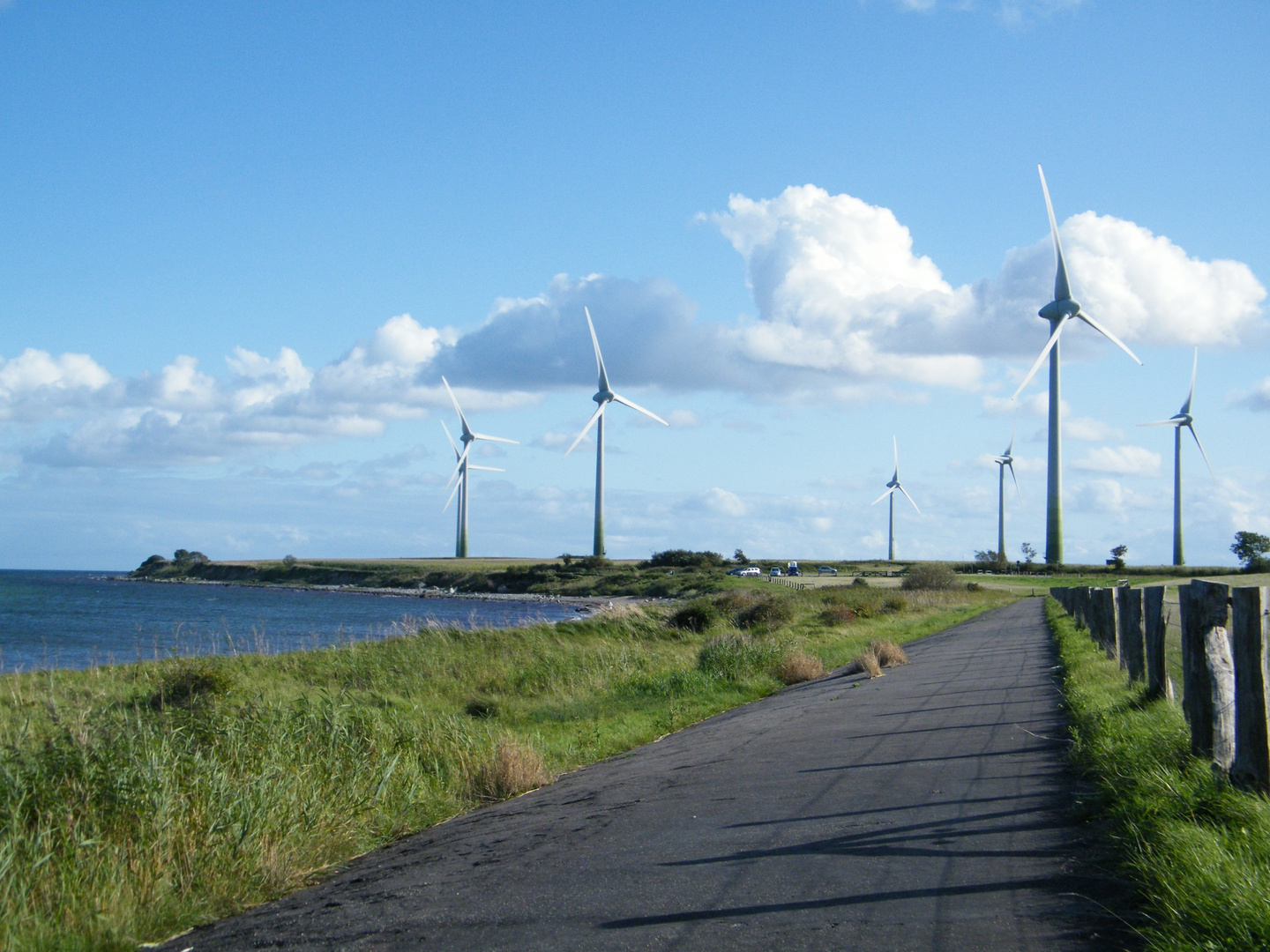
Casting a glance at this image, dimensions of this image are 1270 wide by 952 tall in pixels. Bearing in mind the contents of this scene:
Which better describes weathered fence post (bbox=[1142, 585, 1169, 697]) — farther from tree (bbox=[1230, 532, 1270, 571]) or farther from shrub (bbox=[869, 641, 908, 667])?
tree (bbox=[1230, 532, 1270, 571])

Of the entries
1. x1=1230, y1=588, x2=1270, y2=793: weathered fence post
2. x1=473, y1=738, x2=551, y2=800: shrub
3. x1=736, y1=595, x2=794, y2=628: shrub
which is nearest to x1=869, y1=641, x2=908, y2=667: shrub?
x1=473, y1=738, x2=551, y2=800: shrub

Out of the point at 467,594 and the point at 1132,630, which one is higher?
the point at 1132,630

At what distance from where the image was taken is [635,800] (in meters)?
10.2

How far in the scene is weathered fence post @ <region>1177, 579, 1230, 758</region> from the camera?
749 cm

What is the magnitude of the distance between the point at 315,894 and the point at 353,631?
4697 centimetres

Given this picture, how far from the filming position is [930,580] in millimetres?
84688

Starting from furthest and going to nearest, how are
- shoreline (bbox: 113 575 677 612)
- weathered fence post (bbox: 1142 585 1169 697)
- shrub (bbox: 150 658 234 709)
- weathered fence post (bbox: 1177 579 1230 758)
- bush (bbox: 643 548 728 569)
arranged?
bush (bbox: 643 548 728 569) → shoreline (bbox: 113 575 677 612) → shrub (bbox: 150 658 234 709) → weathered fence post (bbox: 1142 585 1169 697) → weathered fence post (bbox: 1177 579 1230 758)

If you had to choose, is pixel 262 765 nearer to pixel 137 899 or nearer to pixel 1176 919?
pixel 137 899

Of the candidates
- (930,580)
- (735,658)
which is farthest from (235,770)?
(930,580)

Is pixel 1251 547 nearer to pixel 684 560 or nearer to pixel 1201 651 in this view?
pixel 684 560

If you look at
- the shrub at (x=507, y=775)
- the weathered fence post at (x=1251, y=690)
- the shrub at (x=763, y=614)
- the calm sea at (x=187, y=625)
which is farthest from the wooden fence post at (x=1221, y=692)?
the shrub at (x=763, y=614)

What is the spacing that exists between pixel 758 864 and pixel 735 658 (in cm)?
1819

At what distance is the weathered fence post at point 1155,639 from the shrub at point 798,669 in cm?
1201

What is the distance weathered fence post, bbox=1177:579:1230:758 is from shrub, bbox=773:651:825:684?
1556cm
